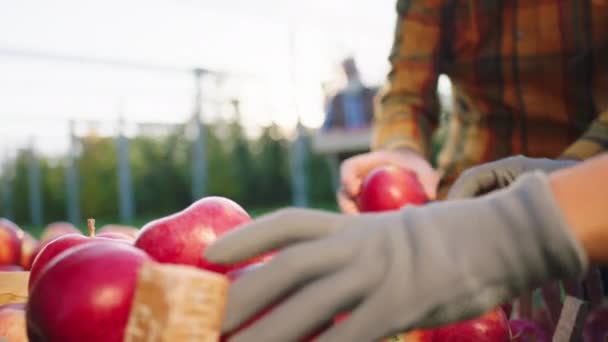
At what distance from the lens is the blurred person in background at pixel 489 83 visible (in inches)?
67.1

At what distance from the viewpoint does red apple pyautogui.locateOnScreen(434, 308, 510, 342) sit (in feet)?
3.17

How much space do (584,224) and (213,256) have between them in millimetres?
334

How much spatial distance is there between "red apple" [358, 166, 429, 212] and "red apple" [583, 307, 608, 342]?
541mm

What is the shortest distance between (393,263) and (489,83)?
1.38m

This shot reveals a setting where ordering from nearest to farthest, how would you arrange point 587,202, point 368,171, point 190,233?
1. point 587,202
2. point 190,233
3. point 368,171

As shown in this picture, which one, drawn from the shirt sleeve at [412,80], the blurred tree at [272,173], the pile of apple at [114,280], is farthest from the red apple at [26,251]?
the blurred tree at [272,173]

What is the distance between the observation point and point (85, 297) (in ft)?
1.99

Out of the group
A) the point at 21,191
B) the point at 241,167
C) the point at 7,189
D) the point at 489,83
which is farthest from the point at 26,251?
the point at 21,191

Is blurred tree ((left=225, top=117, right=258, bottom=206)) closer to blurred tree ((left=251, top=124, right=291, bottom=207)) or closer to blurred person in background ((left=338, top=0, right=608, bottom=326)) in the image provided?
blurred tree ((left=251, top=124, right=291, bottom=207))

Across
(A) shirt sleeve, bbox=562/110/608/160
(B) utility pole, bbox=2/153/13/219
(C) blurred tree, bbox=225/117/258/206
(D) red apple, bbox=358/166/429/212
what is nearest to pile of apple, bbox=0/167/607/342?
(A) shirt sleeve, bbox=562/110/608/160

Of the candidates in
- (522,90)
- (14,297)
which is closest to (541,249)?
(14,297)

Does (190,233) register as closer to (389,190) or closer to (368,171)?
(389,190)

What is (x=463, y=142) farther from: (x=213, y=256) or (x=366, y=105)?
(x=366, y=105)

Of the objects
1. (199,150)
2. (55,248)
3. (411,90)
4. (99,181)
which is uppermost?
(411,90)
